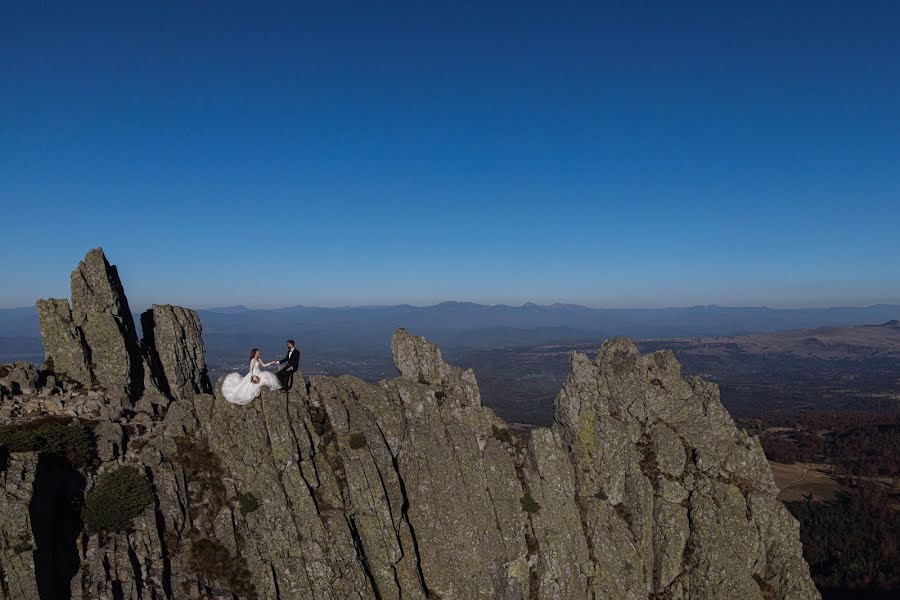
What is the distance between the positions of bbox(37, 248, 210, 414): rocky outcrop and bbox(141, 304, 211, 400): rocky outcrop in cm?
8

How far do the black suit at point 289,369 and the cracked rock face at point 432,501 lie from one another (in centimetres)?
140

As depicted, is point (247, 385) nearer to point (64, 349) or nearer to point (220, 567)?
point (220, 567)

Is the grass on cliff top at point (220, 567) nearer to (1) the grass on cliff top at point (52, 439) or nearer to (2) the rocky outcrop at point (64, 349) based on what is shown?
(1) the grass on cliff top at point (52, 439)

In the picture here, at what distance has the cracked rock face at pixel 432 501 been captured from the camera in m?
30.0

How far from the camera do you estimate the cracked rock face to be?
30.0 meters

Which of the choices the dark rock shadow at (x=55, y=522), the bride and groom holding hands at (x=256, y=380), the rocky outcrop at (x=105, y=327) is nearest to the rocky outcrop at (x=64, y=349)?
the rocky outcrop at (x=105, y=327)

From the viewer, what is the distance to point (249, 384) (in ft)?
120

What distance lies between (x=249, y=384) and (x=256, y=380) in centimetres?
58

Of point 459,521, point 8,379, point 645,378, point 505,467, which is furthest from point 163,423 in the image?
point 645,378

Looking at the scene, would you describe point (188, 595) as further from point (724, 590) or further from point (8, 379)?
point (724, 590)

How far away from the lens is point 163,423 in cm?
3416

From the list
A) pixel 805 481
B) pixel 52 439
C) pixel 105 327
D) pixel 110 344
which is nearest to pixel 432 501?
pixel 52 439

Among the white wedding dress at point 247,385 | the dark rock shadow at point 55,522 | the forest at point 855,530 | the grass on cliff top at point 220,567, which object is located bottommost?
the forest at point 855,530

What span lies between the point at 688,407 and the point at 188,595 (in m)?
42.3
